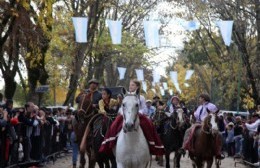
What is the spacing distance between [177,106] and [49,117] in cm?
525

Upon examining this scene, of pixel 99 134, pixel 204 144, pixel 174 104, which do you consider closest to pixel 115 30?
pixel 174 104

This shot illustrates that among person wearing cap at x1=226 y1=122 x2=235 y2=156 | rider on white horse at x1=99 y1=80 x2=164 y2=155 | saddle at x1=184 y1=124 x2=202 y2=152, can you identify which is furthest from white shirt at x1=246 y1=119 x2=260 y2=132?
rider on white horse at x1=99 y1=80 x2=164 y2=155

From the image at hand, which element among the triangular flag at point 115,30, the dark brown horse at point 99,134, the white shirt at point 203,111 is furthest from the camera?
the triangular flag at point 115,30

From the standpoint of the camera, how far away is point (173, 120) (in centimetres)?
2072

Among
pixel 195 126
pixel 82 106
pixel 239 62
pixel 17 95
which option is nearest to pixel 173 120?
pixel 195 126

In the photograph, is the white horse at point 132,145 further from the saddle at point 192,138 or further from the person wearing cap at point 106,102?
the saddle at point 192,138

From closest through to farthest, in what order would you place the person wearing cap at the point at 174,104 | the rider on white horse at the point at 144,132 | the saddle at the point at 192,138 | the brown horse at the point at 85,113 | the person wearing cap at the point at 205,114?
the rider on white horse at the point at 144,132, the brown horse at the point at 85,113, the person wearing cap at the point at 205,114, the saddle at the point at 192,138, the person wearing cap at the point at 174,104

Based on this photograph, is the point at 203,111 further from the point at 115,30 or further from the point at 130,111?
the point at 115,30

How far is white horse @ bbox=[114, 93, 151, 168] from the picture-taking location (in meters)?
11.1

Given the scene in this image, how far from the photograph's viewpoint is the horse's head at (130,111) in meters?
10.6

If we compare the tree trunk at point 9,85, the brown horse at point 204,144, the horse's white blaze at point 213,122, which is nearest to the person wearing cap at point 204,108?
the brown horse at point 204,144

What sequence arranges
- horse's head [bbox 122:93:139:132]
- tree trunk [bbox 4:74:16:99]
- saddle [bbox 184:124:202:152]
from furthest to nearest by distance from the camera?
1. tree trunk [bbox 4:74:16:99]
2. saddle [bbox 184:124:202:152]
3. horse's head [bbox 122:93:139:132]

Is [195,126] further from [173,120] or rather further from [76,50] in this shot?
[76,50]

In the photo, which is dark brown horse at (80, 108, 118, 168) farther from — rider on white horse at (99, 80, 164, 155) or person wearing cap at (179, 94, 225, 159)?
person wearing cap at (179, 94, 225, 159)
